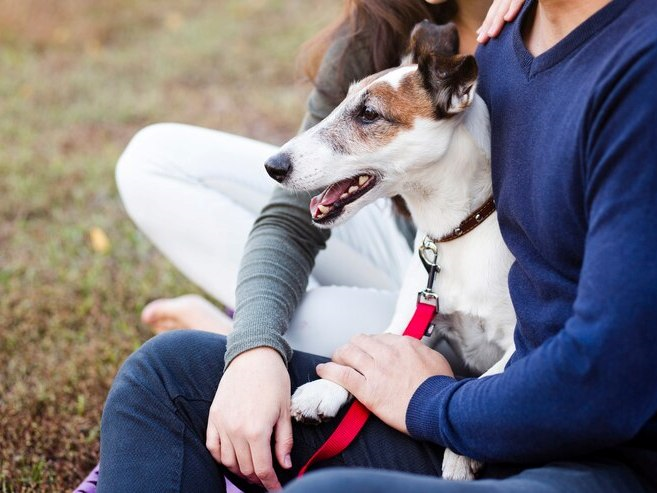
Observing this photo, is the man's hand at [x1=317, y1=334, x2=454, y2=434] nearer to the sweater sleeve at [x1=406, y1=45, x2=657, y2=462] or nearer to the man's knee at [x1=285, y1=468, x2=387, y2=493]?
the sweater sleeve at [x1=406, y1=45, x2=657, y2=462]

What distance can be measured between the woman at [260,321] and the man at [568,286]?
18 cm

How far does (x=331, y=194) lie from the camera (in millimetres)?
1705

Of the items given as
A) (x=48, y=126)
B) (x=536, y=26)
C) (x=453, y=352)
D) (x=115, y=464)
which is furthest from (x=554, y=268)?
(x=48, y=126)

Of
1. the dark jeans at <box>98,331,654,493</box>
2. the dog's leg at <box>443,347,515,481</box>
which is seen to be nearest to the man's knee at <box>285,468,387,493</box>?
the dark jeans at <box>98,331,654,493</box>

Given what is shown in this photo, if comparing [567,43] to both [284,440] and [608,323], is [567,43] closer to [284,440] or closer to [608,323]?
[608,323]

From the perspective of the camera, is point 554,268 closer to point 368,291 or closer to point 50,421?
point 368,291

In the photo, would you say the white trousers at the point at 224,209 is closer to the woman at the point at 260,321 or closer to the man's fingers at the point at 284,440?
the woman at the point at 260,321

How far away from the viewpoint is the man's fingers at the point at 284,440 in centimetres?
146

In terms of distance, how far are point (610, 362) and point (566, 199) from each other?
0.26 meters

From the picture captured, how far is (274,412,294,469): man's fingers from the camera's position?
4.77 ft

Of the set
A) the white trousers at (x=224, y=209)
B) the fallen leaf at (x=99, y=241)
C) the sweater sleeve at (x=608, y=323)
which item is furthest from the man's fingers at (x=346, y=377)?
the fallen leaf at (x=99, y=241)

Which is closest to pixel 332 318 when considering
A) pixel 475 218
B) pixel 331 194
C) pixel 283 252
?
pixel 283 252

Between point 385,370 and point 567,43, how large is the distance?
24.7 inches

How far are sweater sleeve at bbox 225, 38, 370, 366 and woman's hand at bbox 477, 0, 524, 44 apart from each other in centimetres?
40
